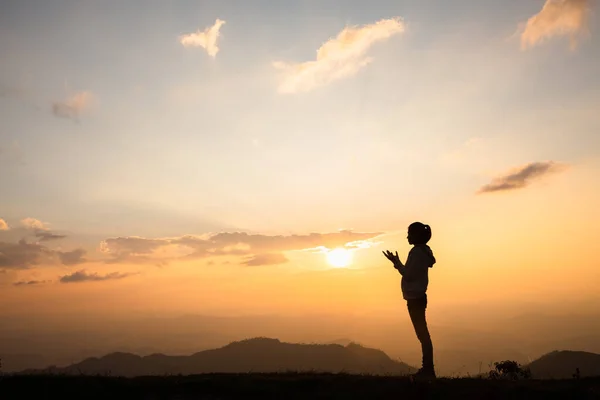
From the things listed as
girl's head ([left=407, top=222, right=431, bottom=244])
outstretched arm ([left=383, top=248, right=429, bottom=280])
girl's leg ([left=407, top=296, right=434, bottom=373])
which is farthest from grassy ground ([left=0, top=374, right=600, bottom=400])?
girl's head ([left=407, top=222, right=431, bottom=244])

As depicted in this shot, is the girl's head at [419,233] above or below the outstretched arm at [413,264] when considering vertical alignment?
above

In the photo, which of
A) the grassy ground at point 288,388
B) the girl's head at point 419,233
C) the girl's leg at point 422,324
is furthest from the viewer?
the girl's head at point 419,233

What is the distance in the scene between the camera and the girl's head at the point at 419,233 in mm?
12172

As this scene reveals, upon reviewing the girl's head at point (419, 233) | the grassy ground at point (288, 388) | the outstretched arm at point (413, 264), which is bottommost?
the grassy ground at point (288, 388)

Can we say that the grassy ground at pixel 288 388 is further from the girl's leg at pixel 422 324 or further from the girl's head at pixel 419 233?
the girl's head at pixel 419 233

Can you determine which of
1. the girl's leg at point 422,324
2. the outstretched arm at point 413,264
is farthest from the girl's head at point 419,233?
the girl's leg at point 422,324

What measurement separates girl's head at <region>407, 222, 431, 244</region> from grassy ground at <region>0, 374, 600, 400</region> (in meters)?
3.67

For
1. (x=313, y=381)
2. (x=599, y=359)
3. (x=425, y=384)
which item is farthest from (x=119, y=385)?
(x=599, y=359)

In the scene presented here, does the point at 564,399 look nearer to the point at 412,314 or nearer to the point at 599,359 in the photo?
the point at 412,314

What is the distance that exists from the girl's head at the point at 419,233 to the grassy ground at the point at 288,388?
3667 millimetres

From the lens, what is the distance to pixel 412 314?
11.9m

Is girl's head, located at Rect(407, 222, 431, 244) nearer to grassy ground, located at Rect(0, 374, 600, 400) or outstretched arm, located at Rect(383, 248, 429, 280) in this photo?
outstretched arm, located at Rect(383, 248, 429, 280)

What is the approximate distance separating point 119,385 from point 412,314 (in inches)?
287

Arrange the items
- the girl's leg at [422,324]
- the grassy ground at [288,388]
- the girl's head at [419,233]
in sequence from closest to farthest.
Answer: the grassy ground at [288,388], the girl's leg at [422,324], the girl's head at [419,233]
